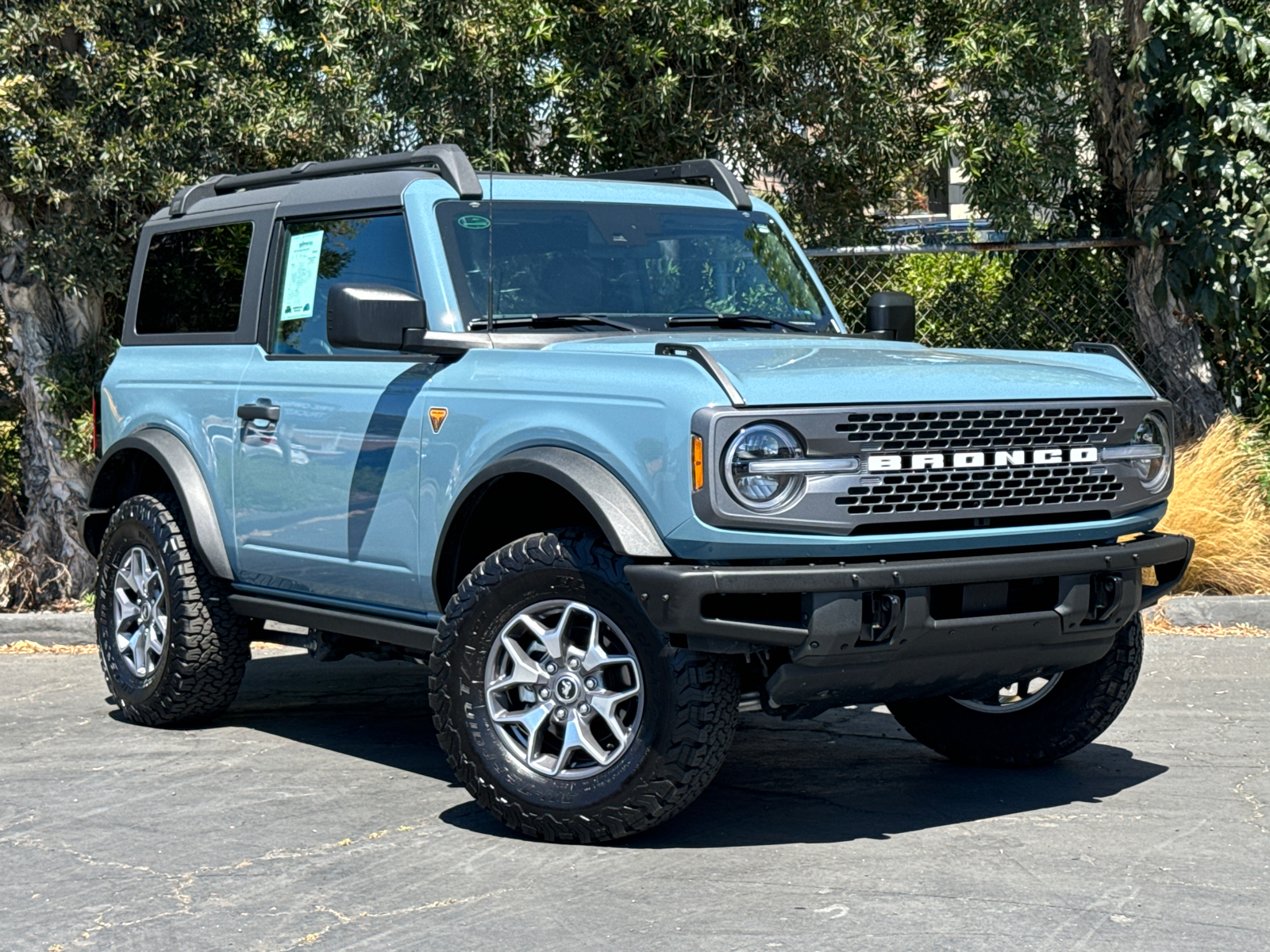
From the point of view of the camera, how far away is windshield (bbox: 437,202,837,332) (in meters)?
5.93

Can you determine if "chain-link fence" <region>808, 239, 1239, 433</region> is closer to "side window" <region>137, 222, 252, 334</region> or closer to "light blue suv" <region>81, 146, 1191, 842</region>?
"light blue suv" <region>81, 146, 1191, 842</region>

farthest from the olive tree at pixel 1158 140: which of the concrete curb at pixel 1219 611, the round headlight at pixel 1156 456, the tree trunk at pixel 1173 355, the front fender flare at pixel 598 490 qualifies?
the front fender flare at pixel 598 490

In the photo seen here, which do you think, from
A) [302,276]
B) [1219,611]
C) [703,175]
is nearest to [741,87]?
[703,175]

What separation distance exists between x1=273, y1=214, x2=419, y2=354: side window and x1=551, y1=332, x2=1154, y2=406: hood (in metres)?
0.91

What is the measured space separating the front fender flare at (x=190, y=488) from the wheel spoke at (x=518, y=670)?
192cm

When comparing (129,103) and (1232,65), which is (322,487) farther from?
(1232,65)

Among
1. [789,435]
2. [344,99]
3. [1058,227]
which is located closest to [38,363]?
[344,99]

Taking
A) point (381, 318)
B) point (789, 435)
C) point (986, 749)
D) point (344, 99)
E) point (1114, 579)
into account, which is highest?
point (344, 99)

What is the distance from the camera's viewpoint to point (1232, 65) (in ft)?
34.3

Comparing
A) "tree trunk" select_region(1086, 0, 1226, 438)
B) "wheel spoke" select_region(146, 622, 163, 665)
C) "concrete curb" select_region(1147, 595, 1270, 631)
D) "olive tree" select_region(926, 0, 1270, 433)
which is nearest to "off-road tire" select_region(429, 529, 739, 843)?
"wheel spoke" select_region(146, 622, 163, 665)

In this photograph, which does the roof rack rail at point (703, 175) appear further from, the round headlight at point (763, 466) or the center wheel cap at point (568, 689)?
the center wheel cap at point (568, 689)

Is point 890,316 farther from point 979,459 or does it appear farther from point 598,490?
point 598,490

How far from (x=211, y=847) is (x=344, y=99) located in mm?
6061

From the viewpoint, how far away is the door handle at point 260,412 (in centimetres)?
633
